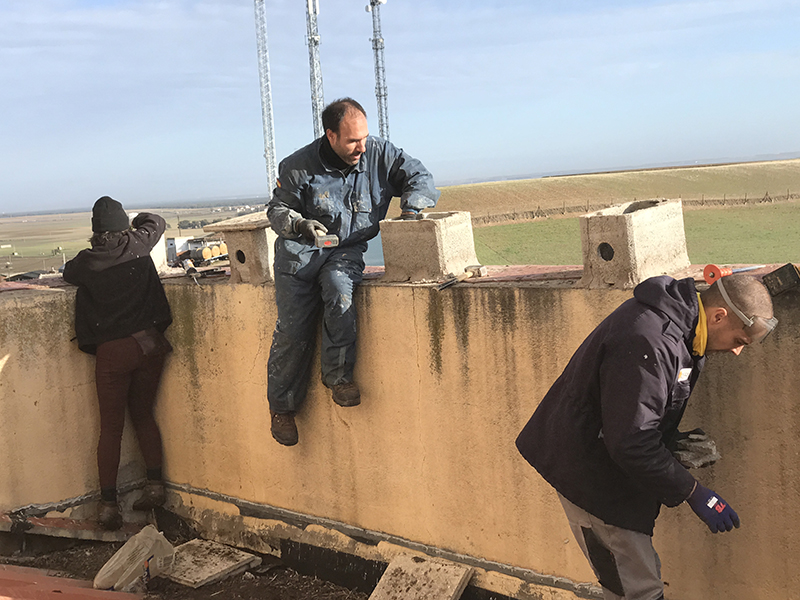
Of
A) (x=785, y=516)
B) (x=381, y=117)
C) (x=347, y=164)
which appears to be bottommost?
(x=785, y=516)

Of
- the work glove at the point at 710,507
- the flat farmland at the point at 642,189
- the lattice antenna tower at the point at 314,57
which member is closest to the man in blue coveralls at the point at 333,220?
the work glove at the point at 710,507

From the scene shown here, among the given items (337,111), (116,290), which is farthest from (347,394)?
(116,290)

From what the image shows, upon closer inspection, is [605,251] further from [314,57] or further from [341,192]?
[314,57]

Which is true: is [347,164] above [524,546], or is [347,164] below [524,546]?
above

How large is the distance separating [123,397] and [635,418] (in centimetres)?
385

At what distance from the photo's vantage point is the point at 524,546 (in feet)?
12.1

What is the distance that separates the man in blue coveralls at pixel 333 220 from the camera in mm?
3867

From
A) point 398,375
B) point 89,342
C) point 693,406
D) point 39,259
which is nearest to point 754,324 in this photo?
point 693,406

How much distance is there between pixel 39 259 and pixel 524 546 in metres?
58.4

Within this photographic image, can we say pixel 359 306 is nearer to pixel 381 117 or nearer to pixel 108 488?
pixel 108 488

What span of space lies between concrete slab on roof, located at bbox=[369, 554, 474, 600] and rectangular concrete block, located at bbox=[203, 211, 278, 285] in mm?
1848

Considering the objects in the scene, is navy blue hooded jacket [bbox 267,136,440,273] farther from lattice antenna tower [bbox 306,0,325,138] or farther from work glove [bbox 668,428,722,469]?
lattice antenna tower [bbox 306,0,325,138]

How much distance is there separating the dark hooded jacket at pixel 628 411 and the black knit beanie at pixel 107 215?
3.36 metres

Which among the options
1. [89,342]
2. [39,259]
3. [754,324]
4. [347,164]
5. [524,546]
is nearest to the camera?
[754,324]
